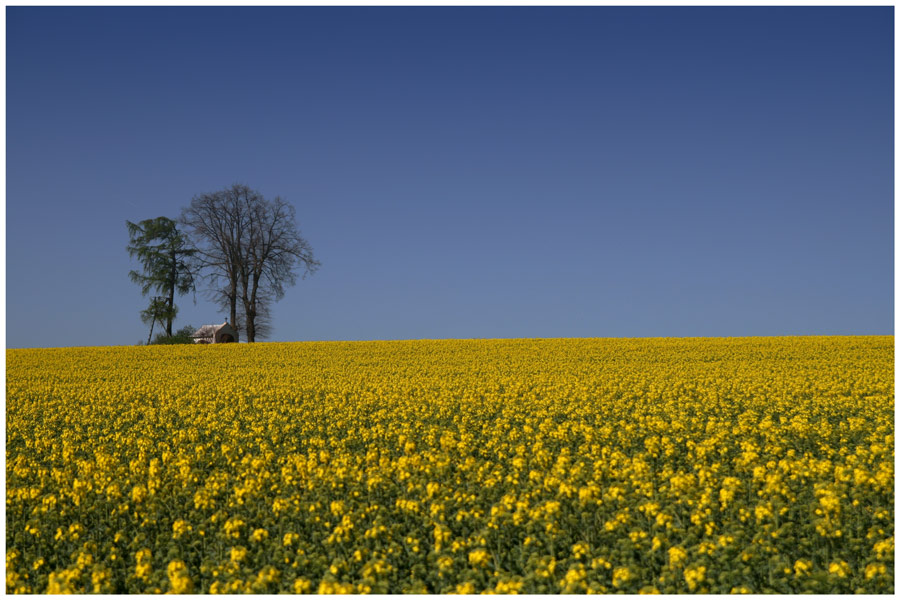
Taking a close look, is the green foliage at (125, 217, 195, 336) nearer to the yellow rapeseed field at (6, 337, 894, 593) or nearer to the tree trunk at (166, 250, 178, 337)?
the tree trunk at (166, 250, 178, 337)

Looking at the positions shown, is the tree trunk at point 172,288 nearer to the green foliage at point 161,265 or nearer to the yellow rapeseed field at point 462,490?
the green foliage at point 161,265

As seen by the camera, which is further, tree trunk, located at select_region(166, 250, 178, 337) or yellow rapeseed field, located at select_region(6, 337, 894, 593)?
tree trunk, located at select_region(166, 250, 178, 337)

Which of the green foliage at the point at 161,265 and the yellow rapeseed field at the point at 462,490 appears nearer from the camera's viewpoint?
the yellow rapeseed field at the point at 462,490

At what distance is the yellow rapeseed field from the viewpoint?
6973 millimetres

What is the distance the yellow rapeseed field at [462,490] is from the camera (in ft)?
22.9

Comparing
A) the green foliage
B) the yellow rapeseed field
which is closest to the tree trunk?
the green foliage

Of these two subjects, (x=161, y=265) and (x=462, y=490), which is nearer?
(x=462, y=490)

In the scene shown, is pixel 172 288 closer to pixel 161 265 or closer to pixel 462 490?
pixel 161 265

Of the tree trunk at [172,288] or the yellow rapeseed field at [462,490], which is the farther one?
the tree trunk at [172,288]

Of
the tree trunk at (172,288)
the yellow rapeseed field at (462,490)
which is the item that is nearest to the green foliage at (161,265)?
the tree trunk at (172,288)

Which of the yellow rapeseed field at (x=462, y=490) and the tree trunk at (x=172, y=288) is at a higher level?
the tree trunk at (x=172, y=288)

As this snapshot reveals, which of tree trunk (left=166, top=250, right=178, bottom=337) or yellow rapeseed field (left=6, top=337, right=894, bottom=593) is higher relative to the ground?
tree trunk (left=166, top=250, right=178, bottom=337)

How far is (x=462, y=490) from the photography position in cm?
905

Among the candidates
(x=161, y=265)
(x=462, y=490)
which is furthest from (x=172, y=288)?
(x=462, y=490)
